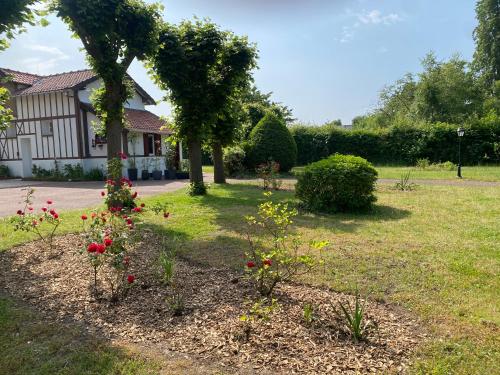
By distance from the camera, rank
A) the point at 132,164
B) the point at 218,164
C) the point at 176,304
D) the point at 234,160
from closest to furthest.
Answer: the point at 176,304 → the point at 218,164 → the point at 234,160 → the point at 132,164

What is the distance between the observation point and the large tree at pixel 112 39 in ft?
23.8

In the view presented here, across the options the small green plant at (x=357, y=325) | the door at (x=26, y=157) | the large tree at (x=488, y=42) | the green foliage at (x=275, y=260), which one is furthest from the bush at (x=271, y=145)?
the large tree at (x=488, y=42)

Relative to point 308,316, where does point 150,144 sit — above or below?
above

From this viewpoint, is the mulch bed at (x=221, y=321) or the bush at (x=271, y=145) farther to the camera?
the bush at (x=271, y=145)

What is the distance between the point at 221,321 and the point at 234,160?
14506 millimetres

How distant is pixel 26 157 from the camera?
70.6ft

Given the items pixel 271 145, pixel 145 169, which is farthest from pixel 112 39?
pixel 145 169

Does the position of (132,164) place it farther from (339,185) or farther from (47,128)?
(339,185)

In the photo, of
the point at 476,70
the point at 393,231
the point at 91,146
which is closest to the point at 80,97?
the point at 91,146

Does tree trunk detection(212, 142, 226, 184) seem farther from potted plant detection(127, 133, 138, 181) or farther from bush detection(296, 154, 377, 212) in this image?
bush detection(296, 154, 377, 212)

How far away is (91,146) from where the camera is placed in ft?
64.2

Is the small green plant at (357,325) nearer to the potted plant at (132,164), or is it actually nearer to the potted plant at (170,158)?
the potted plant at (132,164)

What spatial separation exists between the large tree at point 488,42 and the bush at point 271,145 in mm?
25254

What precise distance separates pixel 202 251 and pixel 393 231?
125 inches
